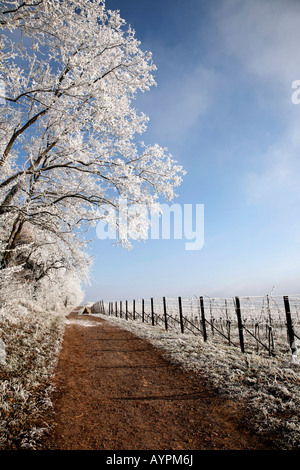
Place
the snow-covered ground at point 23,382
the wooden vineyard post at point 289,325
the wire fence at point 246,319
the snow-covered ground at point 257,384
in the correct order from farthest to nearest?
the wire fence at point 246,319, the wooden vineyard post at point 289,325, the snow-covered ground at point 257,384, the snow-covered ground at point 23,382

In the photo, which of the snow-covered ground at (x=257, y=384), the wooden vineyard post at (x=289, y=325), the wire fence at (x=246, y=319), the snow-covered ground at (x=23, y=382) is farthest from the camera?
the wire fence at (x=246, y=319)

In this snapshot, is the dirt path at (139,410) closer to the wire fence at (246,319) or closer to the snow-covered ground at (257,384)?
the snow-covered ground at (257,384)

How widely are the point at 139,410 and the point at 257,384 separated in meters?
2.75

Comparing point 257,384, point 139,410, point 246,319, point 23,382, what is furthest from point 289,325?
point 246,319

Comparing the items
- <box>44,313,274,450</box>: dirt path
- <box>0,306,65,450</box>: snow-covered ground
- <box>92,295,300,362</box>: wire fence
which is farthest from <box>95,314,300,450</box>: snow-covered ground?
<box>0,306,65,450</box>: snow-covered ground

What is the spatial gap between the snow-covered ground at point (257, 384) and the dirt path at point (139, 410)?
30 centimetres

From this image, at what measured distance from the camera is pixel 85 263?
950 cm

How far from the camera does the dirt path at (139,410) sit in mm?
3367

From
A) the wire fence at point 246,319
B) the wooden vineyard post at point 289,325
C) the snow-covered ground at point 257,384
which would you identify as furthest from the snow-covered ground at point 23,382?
the wooden vineyard post at point 289,325

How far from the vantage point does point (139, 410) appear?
4359mm

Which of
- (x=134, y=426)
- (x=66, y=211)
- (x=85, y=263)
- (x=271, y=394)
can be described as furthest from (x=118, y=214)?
(x=271, y=394)
